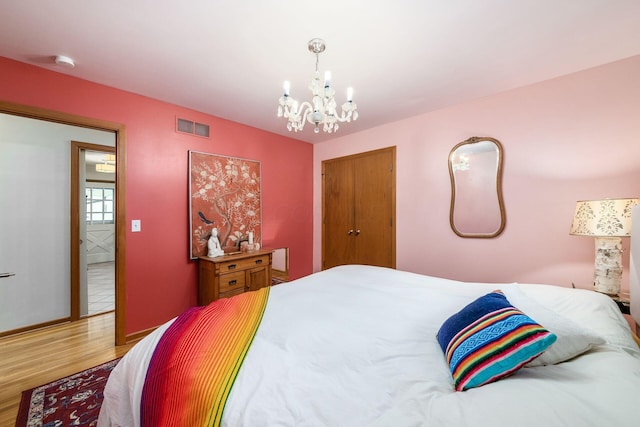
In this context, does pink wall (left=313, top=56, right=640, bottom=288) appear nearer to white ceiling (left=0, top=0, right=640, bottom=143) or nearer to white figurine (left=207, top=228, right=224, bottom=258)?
white ceiling (left=0, top=0, right=640, bottom=143)

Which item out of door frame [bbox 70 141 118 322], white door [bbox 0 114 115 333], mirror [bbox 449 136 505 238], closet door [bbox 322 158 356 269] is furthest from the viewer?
closet door [bbox 322 158 356 269]

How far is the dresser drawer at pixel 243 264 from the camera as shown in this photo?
Result: 2855 mm

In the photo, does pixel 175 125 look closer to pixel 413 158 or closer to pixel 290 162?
pixel 290 162

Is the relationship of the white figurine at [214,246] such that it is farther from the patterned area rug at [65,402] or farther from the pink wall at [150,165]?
the patterned area rug at [65,402]

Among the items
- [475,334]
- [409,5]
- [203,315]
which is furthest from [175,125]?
[475,334]

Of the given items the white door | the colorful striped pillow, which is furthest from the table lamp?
the white door

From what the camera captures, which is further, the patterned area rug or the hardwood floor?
the hardwood floor

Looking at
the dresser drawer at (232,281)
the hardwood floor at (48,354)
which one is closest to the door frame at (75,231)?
the hardwood floor at (48,354)

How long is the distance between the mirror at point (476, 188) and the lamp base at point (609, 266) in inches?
29.5

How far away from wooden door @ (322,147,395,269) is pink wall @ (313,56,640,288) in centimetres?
26

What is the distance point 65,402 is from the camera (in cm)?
175

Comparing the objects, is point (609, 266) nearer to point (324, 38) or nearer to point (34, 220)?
point (324, 38)

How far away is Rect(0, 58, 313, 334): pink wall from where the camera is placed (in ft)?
7.07

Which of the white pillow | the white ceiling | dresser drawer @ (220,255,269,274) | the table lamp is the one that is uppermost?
the white ceiling
